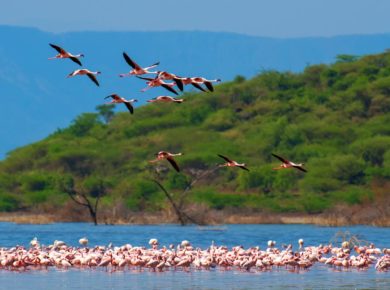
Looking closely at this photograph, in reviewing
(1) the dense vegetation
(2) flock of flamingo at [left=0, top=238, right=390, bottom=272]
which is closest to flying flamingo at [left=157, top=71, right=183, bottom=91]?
(2) flock of flamingo at [left=0, top=238, right=390, bottom=272]

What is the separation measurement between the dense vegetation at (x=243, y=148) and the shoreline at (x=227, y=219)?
1.24 metres

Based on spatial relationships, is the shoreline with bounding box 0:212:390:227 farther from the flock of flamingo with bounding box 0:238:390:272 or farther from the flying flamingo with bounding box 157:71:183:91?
the flying flamingo with bounding box 157:71:183:91

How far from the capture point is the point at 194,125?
94812mm

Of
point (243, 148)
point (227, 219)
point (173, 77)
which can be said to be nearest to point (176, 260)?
Answer: point (173, 77)

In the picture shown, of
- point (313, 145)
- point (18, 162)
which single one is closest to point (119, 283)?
point (313, 145)

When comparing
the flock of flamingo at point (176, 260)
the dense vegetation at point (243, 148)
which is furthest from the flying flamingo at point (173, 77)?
the dense vegetation at point (243, 148)

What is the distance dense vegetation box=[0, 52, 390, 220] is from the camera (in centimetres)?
7312

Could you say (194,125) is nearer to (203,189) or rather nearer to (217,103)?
(217,103)

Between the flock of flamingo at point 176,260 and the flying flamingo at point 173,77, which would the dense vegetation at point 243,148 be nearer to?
the flock of flamingo at point 176,260

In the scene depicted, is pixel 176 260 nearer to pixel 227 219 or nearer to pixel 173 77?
pixel 173 77

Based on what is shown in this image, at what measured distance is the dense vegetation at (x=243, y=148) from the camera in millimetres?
73125

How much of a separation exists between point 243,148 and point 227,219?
68.3 feet

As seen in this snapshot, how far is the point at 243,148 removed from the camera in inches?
3371

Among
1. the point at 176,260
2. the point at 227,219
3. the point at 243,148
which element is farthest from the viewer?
the point at 243,148
